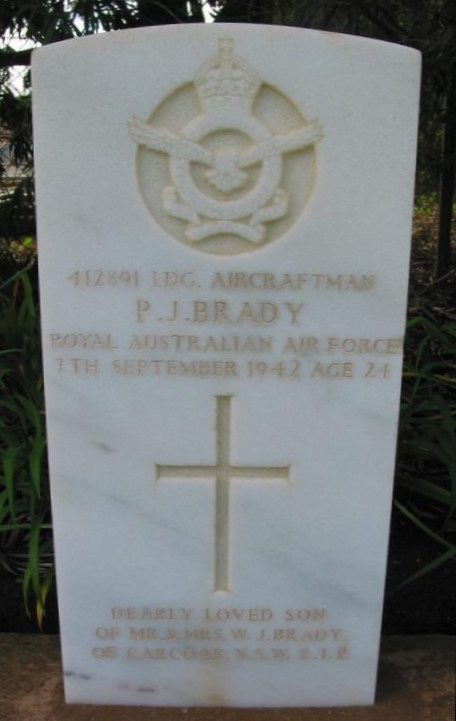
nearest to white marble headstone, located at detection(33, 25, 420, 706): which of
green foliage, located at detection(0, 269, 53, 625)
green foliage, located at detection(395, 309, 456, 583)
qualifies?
green foliage, located at detection(0, 269, 53, 625)

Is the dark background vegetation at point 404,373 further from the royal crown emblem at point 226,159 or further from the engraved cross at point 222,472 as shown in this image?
the royal crown emblem at point 226,159

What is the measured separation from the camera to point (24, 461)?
252cm

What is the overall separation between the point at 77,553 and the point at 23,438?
777 mm

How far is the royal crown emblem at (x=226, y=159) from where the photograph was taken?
1.62m

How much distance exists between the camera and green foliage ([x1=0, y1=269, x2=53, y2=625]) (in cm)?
230

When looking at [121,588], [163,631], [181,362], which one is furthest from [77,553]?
[181,362]

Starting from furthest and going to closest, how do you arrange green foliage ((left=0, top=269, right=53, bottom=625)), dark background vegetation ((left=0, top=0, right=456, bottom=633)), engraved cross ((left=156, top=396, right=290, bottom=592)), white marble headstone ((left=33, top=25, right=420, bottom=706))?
1. dark background vegetation ((left=0, top=0, right=456, bottom=633))
2. green foliage ((left=0, top=269, right=53, bottom=625))
3. engraved cross ((left=156, top=396, right=290, bottom=592))
4. white marble headstone ((left=33, top=25, right=420, bottom=706))

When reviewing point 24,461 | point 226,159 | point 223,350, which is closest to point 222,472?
point 223,350

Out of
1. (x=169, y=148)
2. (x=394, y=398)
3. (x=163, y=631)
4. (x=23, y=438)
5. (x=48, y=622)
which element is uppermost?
(x=169, y=148)

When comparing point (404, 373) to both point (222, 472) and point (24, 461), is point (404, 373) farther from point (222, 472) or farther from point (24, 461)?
point (24, 461)

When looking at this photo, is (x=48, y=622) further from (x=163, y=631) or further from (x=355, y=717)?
(x=355, y=717)

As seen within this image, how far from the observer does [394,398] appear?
1.79 metres

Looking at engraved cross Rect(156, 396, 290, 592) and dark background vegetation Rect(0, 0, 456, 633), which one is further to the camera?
dark background vegetation Rect(0, 0, 456, 633)

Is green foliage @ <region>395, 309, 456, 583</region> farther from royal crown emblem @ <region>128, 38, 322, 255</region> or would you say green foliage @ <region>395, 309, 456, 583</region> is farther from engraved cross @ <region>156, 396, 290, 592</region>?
royal crown emblem @ <region>128, 38, 322, 255</region>
